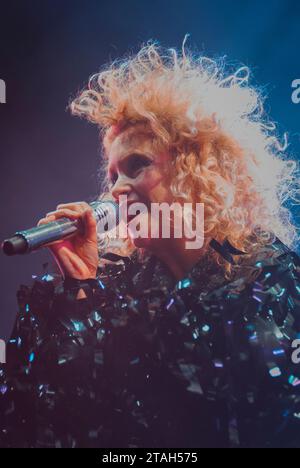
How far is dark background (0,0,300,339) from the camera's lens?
1.42 metres

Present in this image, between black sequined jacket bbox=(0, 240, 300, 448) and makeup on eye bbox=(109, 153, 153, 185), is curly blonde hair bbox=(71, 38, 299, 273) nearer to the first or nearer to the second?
makeup on eye bbox=(109, 153, 153, 185)

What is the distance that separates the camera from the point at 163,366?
0.92 meters

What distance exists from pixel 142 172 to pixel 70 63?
66cm

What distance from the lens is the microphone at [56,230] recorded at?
2.81ft

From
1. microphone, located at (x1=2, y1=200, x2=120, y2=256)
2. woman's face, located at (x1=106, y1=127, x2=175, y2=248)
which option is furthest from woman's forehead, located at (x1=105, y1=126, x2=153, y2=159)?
microphone, located at (x1=2, y1=200, x2=120, y2=256)

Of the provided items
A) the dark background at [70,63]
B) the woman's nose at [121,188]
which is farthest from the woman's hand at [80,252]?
the dark background at [70,63]

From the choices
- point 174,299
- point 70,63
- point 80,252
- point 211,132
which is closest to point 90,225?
point 80,252

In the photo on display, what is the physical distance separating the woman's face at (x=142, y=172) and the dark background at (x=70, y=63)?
0.33 meters

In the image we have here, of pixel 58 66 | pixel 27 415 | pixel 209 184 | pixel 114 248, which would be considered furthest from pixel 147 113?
pixel 27 415

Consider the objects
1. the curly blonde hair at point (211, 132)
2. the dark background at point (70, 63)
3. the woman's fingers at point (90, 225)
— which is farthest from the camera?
the dark background at point (70, 63)

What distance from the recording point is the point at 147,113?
3.97ft

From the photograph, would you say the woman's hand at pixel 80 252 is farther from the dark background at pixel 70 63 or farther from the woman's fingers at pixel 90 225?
the dark background at pixel 70 63

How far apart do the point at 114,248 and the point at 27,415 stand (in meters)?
0.62

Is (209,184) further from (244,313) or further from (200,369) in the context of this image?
(200,369)
